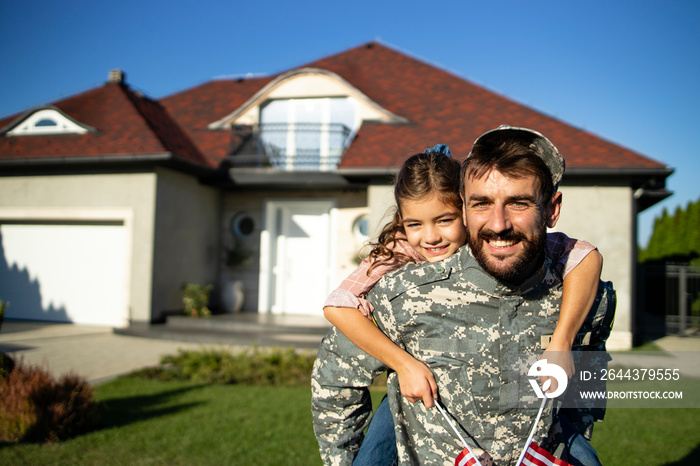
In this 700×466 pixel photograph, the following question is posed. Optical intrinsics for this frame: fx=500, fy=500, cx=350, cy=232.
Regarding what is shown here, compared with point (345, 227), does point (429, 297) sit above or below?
below

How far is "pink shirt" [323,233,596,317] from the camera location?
1.85 metres

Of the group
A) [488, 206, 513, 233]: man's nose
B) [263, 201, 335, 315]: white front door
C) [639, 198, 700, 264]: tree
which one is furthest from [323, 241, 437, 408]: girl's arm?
[639, 198, 700, 264]: tree

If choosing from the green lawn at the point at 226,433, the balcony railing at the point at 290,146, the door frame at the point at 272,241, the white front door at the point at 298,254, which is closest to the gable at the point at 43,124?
the balcony railing at the point at 290,146

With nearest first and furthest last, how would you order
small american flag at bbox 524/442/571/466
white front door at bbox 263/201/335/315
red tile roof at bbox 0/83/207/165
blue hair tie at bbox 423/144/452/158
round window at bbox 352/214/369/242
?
small american flag at bbox 524/442/571/466 → blue hair tie at bbox 423/144/452/158 → red tile roof at bbox 0/83/207/165 → round window at bbox 352/214/369/242 → white front door at bbox 263/201/335/315

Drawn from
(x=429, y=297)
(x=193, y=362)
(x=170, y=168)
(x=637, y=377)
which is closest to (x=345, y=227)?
(x=170, y=168)

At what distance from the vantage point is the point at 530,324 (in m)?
1.76

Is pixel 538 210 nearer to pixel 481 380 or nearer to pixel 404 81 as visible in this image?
pixel 481 380

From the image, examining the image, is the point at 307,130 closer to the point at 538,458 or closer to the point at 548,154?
the point at 548,154

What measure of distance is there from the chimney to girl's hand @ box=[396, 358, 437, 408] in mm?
15600

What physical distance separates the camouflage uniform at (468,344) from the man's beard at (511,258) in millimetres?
73

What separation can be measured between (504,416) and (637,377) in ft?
5.21

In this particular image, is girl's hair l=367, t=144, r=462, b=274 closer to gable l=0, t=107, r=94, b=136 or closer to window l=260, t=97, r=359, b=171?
window l=260, t=97, r=359, b=171

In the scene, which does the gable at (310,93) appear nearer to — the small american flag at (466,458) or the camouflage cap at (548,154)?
the camouflage cap at (548,154)

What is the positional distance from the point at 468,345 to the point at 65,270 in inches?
528
